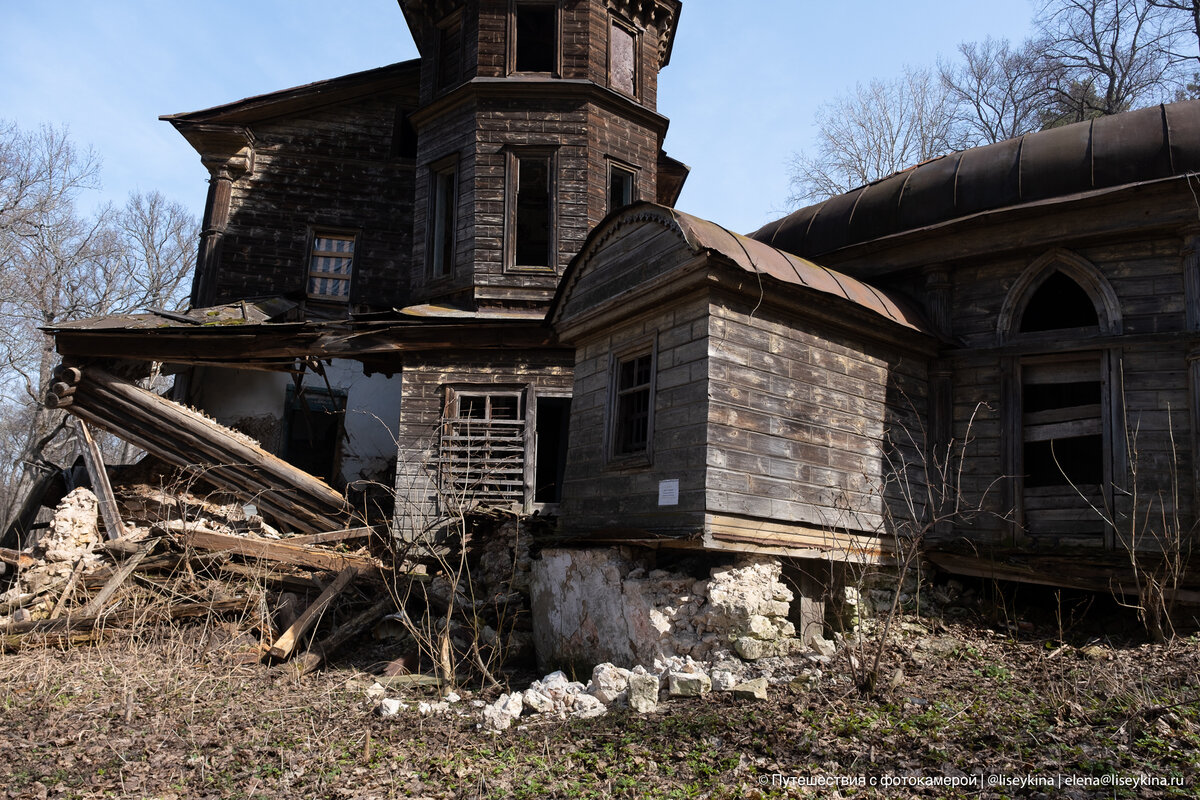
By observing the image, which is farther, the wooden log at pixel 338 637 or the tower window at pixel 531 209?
the tower window at pixel 531 209

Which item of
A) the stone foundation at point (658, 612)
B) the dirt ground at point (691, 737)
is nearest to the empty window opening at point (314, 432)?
the dirt ground at point (691, 737)

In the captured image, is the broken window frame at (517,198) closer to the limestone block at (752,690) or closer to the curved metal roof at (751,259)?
the curved metal roof at (751,259)

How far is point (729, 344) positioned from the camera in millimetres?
8547

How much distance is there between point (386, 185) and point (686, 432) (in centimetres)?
1254

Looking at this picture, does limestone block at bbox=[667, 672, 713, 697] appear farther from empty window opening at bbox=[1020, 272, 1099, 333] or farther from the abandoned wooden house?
empty window opening at bbox=[1020, 272, 1099, 333]

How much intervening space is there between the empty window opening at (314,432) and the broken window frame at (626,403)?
8840mm

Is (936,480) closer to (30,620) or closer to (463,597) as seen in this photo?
(463,597)

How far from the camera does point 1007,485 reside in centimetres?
999

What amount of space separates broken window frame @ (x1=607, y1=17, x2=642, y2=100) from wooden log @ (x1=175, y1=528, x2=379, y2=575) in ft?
32.2

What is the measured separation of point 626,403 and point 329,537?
17.2 ft

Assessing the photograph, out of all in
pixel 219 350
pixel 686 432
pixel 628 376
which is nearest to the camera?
pixel 686 432

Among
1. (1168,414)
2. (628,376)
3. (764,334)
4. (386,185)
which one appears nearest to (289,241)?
(386,185)

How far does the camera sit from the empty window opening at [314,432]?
17.3 m

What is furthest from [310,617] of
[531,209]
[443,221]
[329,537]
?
[531,209]
